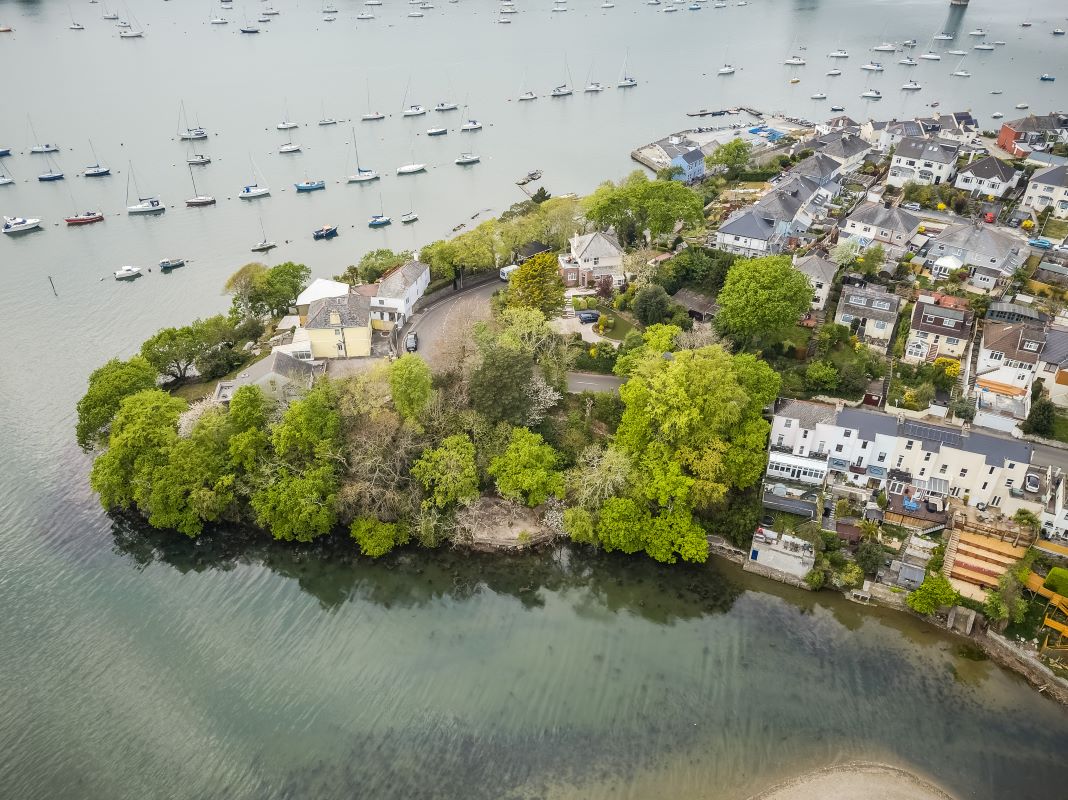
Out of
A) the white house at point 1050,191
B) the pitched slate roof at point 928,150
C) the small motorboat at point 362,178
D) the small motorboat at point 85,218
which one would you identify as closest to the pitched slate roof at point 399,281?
the small motorboat at point 362,178

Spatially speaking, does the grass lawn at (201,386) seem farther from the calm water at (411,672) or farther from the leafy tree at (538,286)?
the leafy tree at (538,286)

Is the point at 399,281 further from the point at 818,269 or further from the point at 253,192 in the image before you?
the point at 253,192

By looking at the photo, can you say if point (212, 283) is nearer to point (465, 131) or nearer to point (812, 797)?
point (465, 131)

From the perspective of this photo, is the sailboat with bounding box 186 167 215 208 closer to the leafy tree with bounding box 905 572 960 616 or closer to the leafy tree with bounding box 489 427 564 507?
the leafy tree with bounding box 489 427 564 507

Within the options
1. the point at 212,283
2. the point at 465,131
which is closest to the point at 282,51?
the point at 465,131

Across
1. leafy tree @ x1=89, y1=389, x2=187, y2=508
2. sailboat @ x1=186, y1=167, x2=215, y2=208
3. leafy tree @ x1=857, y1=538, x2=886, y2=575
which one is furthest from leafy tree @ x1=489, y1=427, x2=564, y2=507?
sailboat @ x1=186, y1=167, x2=215, y2=208

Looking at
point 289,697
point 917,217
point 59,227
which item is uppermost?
point 917,217

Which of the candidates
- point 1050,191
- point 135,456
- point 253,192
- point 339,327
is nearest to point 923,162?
point 1050,191
